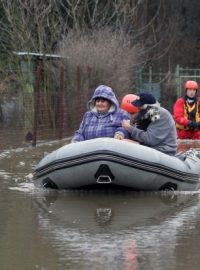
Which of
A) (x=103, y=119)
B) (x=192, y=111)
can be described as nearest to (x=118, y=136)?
(x=103, y=119)

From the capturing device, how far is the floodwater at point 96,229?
687 centimetres

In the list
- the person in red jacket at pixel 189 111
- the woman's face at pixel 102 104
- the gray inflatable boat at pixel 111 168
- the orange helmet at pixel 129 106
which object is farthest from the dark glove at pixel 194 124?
the gray inflatable boat at pixel 111 168

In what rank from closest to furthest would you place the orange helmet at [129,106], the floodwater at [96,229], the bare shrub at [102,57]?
1. the floodwater at [96,229]
2. the orange helmet at [129,106]
3. the bare shrub at [102,57]

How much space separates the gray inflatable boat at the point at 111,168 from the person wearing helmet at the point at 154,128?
1.61 ft

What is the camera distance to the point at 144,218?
8883 mm

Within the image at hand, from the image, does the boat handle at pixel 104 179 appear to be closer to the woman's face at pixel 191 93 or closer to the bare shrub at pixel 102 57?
the woman's face at pixel 191 93

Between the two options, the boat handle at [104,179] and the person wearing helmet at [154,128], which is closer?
the boat handle at [104,179]

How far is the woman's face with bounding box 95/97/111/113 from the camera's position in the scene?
11.4 m

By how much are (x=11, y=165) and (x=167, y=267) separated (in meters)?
7.54

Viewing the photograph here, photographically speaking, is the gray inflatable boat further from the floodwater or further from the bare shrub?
the bare shrub

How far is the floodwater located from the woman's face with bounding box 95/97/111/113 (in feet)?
4.17

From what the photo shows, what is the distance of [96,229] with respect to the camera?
825 centimetres

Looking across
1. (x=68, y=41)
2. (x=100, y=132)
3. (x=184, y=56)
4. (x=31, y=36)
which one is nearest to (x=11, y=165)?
(x=100, y=132)

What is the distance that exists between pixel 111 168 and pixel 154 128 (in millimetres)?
1368
